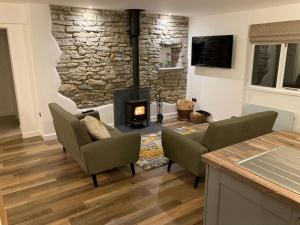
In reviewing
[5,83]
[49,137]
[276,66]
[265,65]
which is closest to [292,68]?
[276,66]

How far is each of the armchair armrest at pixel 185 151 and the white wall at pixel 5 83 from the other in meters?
4.72

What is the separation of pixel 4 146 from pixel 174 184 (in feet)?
10.6

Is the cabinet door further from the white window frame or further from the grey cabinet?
the white window frame

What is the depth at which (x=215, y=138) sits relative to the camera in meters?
2.91

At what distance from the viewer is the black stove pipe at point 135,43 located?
16.6 ft

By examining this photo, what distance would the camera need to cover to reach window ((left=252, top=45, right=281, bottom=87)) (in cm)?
467

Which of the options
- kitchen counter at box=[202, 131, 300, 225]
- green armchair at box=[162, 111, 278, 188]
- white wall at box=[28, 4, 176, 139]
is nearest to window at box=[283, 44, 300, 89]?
green armchair at box=[162, 111, 278, 188]

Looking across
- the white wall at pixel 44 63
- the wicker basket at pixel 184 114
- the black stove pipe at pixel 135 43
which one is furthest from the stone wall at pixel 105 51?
the wicker basket at pixel 184 114

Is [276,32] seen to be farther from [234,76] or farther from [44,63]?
[44,63]

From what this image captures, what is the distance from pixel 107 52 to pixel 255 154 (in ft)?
13.4

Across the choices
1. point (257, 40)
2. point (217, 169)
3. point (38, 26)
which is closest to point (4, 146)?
point (38, 26)

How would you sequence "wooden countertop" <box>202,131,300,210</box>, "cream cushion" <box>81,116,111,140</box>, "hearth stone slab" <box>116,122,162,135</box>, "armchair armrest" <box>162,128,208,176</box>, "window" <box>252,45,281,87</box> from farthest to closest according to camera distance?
"hearth stone slab" <box>116,122,162,135</box>, "window" <box>252,45,281,87</box>, "cream cushion" <box>81,116,111,140</box>, "armchair armrest" <box>162,128,208,176</box>, "wooden countertop" <box>202,131,300,210</box>

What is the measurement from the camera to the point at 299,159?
1.76m

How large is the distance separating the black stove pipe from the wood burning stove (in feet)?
0.57
